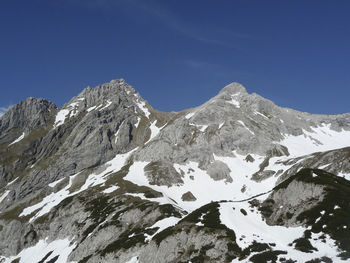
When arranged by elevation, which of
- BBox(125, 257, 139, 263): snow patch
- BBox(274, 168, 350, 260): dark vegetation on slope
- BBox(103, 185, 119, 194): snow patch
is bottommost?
BBox(125, 257, 139, 263): snow patch

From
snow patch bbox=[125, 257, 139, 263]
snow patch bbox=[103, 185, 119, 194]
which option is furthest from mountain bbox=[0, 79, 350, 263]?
snow patch bbox=[103, 185, 119, 194]

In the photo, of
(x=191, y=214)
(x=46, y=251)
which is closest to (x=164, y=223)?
(x=191, y=214)

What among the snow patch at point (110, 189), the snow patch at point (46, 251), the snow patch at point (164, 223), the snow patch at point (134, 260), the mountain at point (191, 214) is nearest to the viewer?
the mountain at point (191, 214)

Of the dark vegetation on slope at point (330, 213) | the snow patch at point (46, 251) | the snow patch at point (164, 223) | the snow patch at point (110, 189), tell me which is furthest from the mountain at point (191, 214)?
the snow patch at point (110, 189)

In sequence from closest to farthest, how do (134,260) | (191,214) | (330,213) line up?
(330,213) → (134,260) → (191,214)

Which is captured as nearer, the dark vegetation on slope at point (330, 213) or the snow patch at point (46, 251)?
the dark vegetation on slope at point (330, 213)

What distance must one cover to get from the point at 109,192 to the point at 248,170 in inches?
3048

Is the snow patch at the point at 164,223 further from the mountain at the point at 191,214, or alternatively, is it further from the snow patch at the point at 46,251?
the snow patch at the point at 46,251

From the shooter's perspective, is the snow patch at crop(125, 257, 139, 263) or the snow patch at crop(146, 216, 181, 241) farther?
the snow patch at crop(146, 216, 181, 241)

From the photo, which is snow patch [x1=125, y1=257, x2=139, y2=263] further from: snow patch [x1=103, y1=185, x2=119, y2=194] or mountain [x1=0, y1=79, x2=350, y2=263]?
snow patch [x1=103, y1=185, x2=119, y2=194]

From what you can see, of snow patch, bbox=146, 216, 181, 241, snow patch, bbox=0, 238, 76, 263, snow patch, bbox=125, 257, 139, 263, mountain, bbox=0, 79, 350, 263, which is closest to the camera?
mountain, bbox=0, 79, 350, 263

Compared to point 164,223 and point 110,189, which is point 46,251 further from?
point 164,223

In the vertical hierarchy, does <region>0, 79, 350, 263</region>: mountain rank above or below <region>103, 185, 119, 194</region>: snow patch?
below

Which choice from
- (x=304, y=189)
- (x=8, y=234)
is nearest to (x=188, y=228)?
(x=304, y=189)
